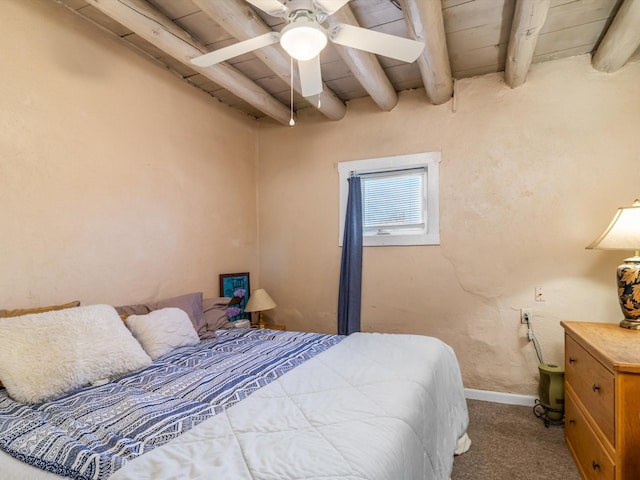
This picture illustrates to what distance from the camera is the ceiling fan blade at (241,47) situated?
5.37 ft

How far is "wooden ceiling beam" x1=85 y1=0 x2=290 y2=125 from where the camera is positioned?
185 cm

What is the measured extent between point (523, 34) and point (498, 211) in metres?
1.26

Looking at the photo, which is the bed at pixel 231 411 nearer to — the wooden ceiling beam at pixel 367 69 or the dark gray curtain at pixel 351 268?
the dark gray curtain at pixel 351 268

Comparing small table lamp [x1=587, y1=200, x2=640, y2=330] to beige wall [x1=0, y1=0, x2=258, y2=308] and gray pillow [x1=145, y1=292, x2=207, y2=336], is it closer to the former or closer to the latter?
gray pillow [x1=145, y1=292, x2=207, y2=336]

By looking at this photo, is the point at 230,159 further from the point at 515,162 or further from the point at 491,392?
the point at 491,392

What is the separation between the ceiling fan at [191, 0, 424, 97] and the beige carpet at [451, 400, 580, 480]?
87.8 inches

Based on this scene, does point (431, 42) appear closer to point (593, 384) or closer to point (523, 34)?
point (523, 34)

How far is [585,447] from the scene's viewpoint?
5.89ft

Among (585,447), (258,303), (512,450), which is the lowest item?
(512,450)

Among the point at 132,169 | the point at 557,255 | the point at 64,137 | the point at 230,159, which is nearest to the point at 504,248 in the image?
the point at 557,255

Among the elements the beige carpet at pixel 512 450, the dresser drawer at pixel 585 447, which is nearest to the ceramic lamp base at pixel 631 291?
the dresser drawer at pixel 585 447

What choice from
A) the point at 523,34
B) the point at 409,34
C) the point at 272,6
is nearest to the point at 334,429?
the point at 272,6

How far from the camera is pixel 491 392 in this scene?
2.78m

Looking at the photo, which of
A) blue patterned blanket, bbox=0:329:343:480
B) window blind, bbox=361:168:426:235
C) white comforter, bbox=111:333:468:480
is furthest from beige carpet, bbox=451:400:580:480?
window blind, bbox=361:168:426:235
